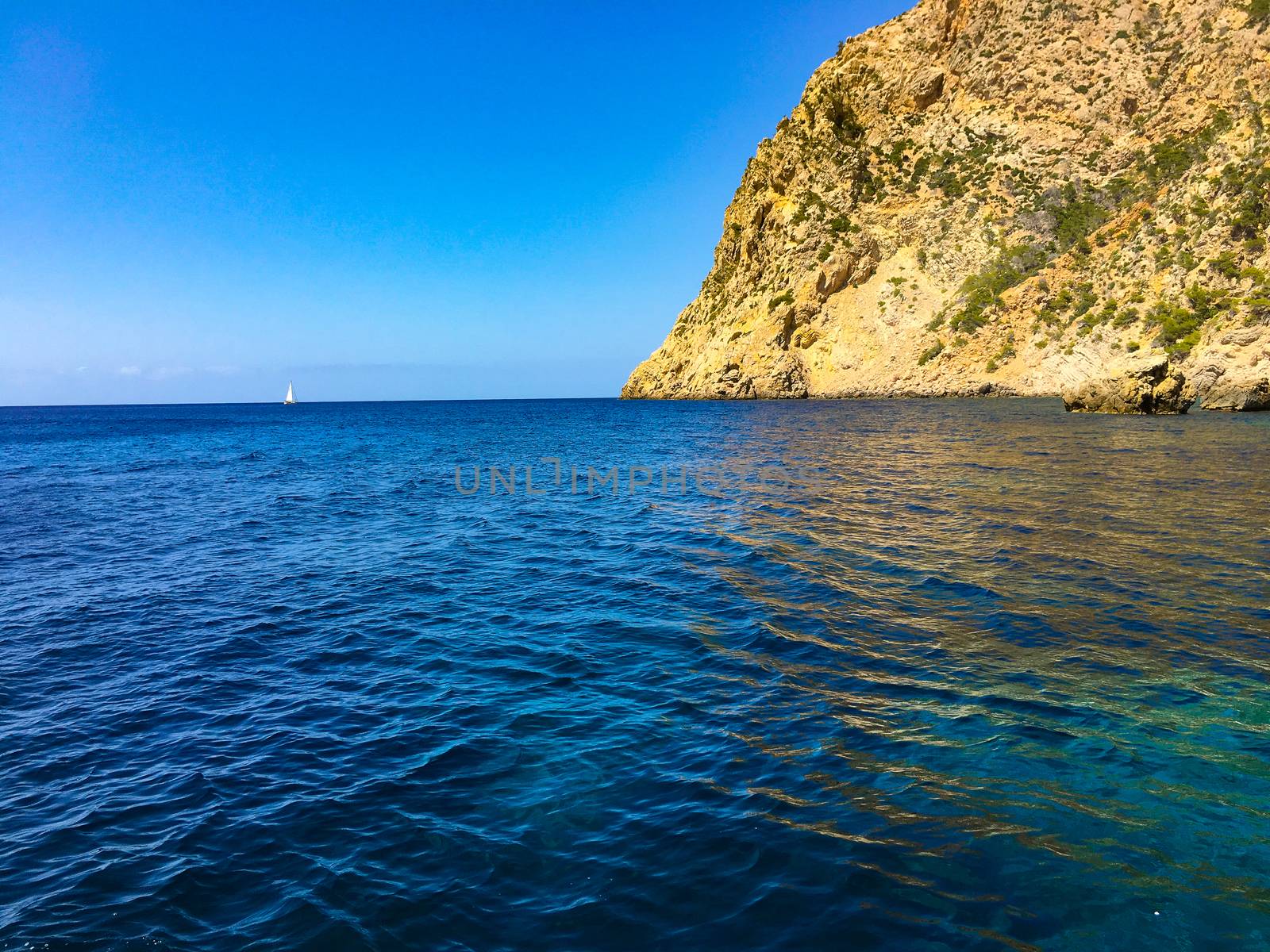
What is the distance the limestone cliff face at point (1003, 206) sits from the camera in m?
70.4

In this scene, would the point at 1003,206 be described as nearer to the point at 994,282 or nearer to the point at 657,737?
the point at 994,282

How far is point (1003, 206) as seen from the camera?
102 meters

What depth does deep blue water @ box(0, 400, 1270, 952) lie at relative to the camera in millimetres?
5828

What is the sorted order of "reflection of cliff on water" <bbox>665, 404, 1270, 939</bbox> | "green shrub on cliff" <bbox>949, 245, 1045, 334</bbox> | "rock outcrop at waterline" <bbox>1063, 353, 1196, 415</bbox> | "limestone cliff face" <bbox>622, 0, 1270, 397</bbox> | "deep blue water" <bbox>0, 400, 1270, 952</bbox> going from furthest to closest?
"green shrub on cliff" <bbox>949, 245, 1045, 334</bbox>, "limestone cliff face" <bbox>622, 0, 1270, 397</bbox>, "rock outcrop at waterline" <bbox>1063, 353, 1196, 415</bbox>, "reflection of cliff on water" <bbox>665, 404, 1270, 939</bbox>, "deep blue water" <bbox>0, 400, 1270, 952</bbox>

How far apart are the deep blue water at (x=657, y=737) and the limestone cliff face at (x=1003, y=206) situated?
58673 mm

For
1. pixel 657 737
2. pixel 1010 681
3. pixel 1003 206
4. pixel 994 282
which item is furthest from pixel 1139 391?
pixel 1003 206

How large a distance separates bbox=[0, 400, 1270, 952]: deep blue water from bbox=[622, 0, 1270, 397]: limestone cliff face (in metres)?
58.7

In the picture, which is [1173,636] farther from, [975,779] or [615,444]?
[615,444]

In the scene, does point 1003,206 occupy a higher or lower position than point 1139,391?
higher

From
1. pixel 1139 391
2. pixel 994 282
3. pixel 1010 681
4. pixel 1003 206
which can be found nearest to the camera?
pixel 1010 681

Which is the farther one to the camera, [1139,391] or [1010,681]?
[1139,391]

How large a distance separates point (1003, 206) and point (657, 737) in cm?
11392

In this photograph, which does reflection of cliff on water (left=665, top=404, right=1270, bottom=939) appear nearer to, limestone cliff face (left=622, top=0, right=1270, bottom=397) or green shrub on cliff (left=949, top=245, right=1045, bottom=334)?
limestone cliff face (left=622, top=0, right=1270, bottom=397)

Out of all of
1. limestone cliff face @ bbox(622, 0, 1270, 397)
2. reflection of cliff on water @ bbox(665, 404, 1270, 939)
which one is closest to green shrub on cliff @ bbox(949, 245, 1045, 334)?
limestone cliff face @ bbox(622, 0, 1270, 397)
